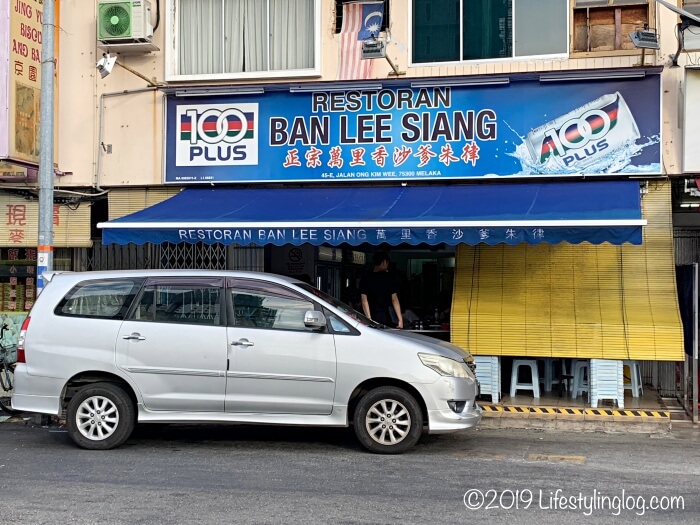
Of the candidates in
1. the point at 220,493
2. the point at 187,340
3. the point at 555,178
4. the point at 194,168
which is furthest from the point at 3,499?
the point at 555,178

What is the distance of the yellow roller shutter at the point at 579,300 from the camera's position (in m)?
10.8

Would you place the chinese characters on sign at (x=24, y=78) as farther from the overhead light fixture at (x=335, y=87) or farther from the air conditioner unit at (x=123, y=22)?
the overhead light fixture at (x=335, y=87)

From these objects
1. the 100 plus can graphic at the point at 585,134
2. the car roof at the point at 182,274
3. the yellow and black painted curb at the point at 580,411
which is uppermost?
the 100 plus can graphic at the point at 585,134

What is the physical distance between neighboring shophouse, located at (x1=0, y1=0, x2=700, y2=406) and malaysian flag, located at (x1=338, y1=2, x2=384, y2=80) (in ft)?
0.10

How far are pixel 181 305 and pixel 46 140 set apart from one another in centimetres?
377

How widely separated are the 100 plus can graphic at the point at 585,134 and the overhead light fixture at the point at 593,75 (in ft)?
0.87

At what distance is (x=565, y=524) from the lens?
5.98m

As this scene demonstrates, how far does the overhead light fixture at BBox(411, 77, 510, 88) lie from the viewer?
38.5 feet

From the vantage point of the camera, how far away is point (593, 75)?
450 inches

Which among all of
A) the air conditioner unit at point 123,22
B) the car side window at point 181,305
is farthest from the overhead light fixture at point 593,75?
the air conditioner unit at point 123,22

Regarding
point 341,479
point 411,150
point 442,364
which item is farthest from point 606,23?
point 341,479

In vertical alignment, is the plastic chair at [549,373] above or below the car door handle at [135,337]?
below

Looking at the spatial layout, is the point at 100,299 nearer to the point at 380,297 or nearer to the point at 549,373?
the point at 380,297

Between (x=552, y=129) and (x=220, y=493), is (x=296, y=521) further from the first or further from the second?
(x=552, y=129)
